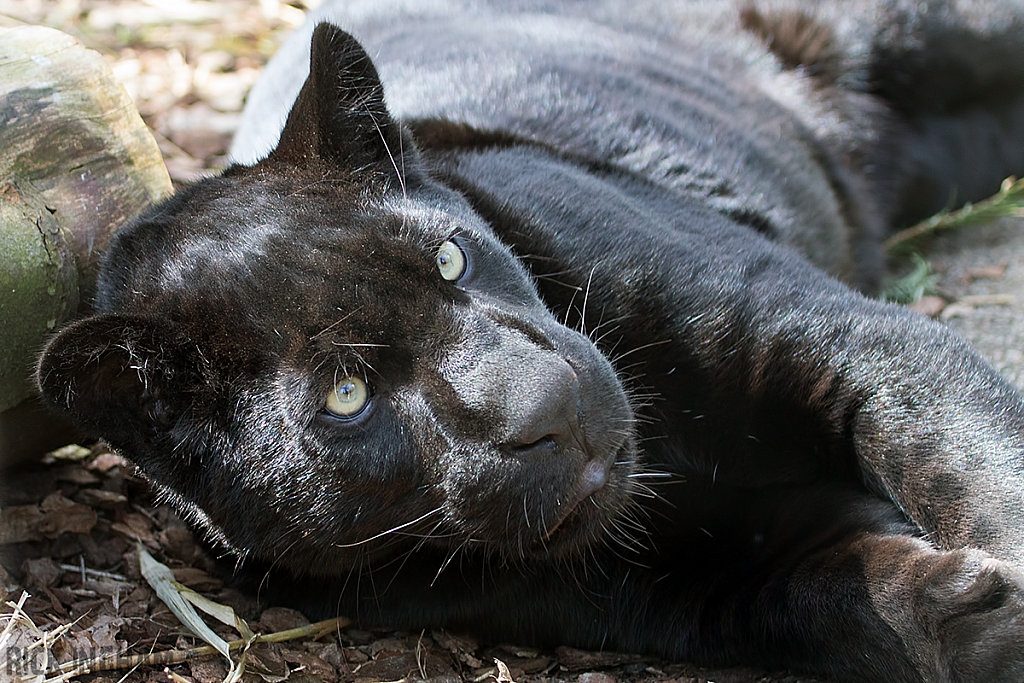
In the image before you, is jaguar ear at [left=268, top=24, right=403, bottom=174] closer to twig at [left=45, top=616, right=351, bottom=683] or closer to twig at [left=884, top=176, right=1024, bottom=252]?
twig at [left=45, top=616, right=351, bottom=683]

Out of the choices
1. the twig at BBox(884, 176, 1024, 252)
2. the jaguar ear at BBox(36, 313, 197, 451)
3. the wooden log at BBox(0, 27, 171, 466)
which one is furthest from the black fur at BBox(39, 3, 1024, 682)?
the twig at BBox(884, 176, 1024, 252)

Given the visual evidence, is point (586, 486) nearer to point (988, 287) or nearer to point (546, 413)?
point (546, 413)

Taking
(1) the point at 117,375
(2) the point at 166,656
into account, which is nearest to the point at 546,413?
(1) the point at 117,375

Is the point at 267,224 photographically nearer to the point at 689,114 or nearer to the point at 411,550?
the point at 411,550

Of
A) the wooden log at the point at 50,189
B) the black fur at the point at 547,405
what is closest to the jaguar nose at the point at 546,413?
the black fur at the point at 547,405

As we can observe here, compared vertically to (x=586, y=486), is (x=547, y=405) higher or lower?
higher

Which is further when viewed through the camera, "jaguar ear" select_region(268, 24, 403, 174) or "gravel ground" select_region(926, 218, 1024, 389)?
"gravel ground" select_region(926, 218, 1024, 389)

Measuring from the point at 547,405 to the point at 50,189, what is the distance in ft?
5.20

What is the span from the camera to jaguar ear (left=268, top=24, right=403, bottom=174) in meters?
2.64

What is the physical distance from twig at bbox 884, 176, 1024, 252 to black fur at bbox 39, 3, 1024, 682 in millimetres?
1523

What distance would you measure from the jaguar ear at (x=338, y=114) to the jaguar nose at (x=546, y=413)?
76cm

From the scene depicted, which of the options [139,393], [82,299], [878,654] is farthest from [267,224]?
[878,654]

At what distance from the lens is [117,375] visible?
2.33 m

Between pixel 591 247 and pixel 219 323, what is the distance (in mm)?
936
